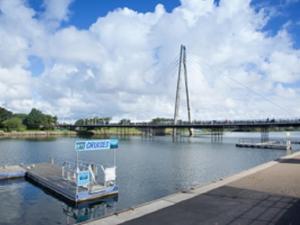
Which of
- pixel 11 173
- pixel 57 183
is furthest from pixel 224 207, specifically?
pixel 11 173

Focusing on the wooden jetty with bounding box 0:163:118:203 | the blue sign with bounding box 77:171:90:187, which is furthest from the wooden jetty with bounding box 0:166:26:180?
the blue sign with bounding box 77:171:90:187

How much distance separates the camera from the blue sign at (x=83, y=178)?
50.9 feet

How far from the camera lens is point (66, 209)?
47.2 feet

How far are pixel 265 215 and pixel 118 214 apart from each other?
484 cm

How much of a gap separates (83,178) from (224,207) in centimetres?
811

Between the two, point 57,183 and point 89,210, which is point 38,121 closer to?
point 57,183

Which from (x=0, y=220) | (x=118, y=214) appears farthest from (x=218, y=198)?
(x=0, y=220)

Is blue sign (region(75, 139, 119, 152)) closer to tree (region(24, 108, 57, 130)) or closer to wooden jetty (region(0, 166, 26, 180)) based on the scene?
wooden jetty (region(0, 166, 26, 180))

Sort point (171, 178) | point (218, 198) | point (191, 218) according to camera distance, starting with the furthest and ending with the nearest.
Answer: point (171, 178) < point (218, 198) < point (191, 218)

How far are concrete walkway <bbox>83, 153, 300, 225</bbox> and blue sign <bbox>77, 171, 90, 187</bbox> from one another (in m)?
5.49

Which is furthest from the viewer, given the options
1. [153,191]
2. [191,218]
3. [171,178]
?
[171,178]

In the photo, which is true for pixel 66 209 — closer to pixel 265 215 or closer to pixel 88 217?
pixel 88 217

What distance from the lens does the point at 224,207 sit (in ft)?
34.7

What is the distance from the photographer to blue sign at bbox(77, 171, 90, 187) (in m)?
15.5
